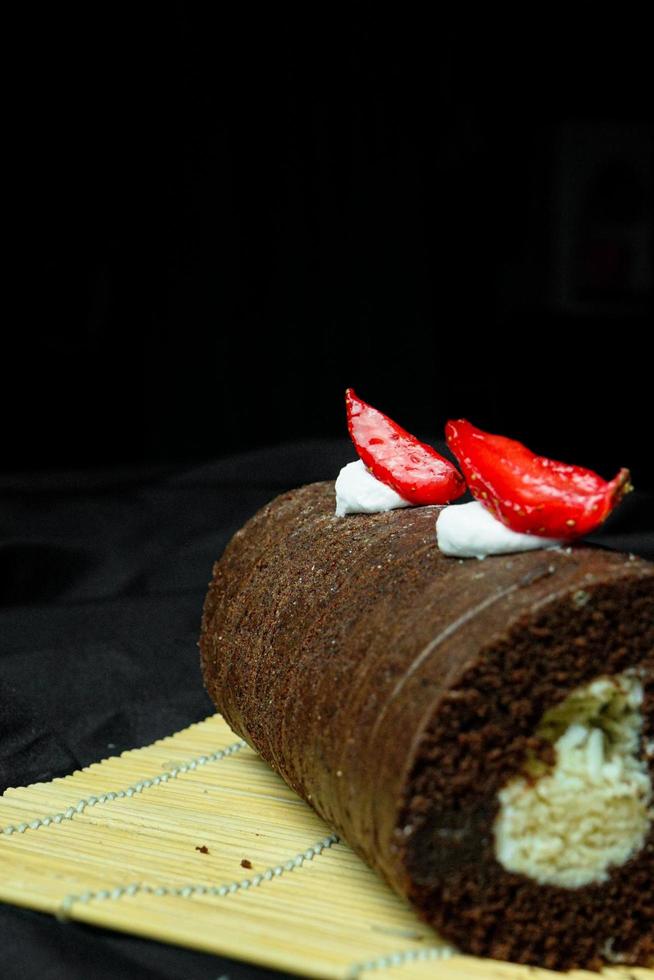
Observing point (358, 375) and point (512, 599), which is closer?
point (512, 599)

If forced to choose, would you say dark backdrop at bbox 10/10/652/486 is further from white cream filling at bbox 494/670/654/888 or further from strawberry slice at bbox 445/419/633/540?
white cream filling at bbox 494/670/654/888

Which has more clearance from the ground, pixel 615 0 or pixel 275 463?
pixel 615 0

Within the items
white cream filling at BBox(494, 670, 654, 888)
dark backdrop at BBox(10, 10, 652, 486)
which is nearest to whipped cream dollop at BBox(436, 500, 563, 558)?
white cream filling at BBox(494, 670, 654, 888)

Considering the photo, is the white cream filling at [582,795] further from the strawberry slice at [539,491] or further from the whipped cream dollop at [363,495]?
the whipped cream dollop at [363,495]

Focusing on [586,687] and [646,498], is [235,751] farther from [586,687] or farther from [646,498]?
[646,498]

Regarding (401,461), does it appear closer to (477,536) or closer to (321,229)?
(477,536)

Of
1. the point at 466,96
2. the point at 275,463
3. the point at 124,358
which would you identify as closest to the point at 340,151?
the point at 466,96

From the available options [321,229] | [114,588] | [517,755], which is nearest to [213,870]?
[517,755]
